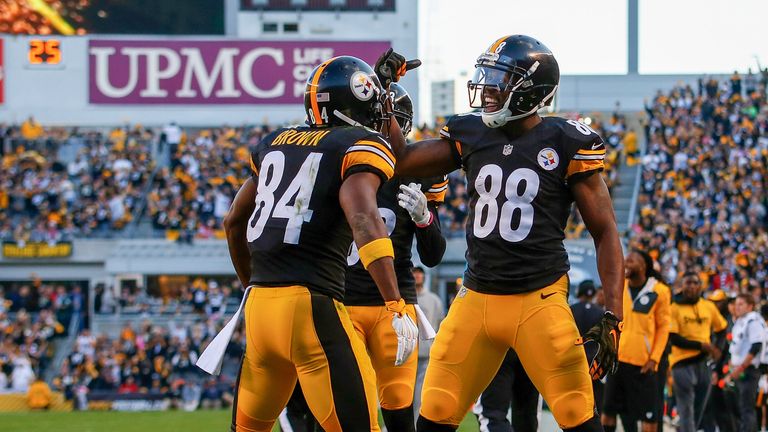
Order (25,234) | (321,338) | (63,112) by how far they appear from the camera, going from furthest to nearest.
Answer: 1. (63,112)
2. (25,234)
3. (321,338)

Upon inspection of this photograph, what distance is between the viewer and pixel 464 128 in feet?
17.8

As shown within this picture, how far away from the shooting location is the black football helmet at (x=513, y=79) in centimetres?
527

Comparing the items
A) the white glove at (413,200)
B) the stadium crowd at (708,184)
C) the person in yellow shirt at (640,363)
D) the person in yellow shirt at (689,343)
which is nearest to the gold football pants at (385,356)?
the white glove at (413,200)

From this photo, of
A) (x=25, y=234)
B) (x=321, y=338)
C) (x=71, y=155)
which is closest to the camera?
(x=321, y=338)

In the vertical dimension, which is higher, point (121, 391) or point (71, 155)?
point (71, 155)

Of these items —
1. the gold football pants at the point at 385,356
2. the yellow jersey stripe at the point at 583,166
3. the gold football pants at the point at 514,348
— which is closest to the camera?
the gold football pants at the point at 514,348

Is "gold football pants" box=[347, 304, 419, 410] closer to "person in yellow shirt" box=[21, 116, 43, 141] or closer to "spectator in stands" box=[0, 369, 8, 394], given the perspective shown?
"spectator in stands" box=[0, 369, 8, 394]

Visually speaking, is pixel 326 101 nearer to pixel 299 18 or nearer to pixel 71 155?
pixel 71 155

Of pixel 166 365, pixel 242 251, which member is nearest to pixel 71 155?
pixel 166 365

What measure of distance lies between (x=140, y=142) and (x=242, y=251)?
23.6m

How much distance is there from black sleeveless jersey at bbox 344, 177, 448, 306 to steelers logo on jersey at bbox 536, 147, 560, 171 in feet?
Answer: 4.57

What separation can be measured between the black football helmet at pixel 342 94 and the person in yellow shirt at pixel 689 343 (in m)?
5.51

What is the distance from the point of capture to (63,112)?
1177 inches

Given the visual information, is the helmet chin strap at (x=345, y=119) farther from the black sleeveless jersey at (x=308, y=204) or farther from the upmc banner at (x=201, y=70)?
the upmc banner at (x=201, y=70)
